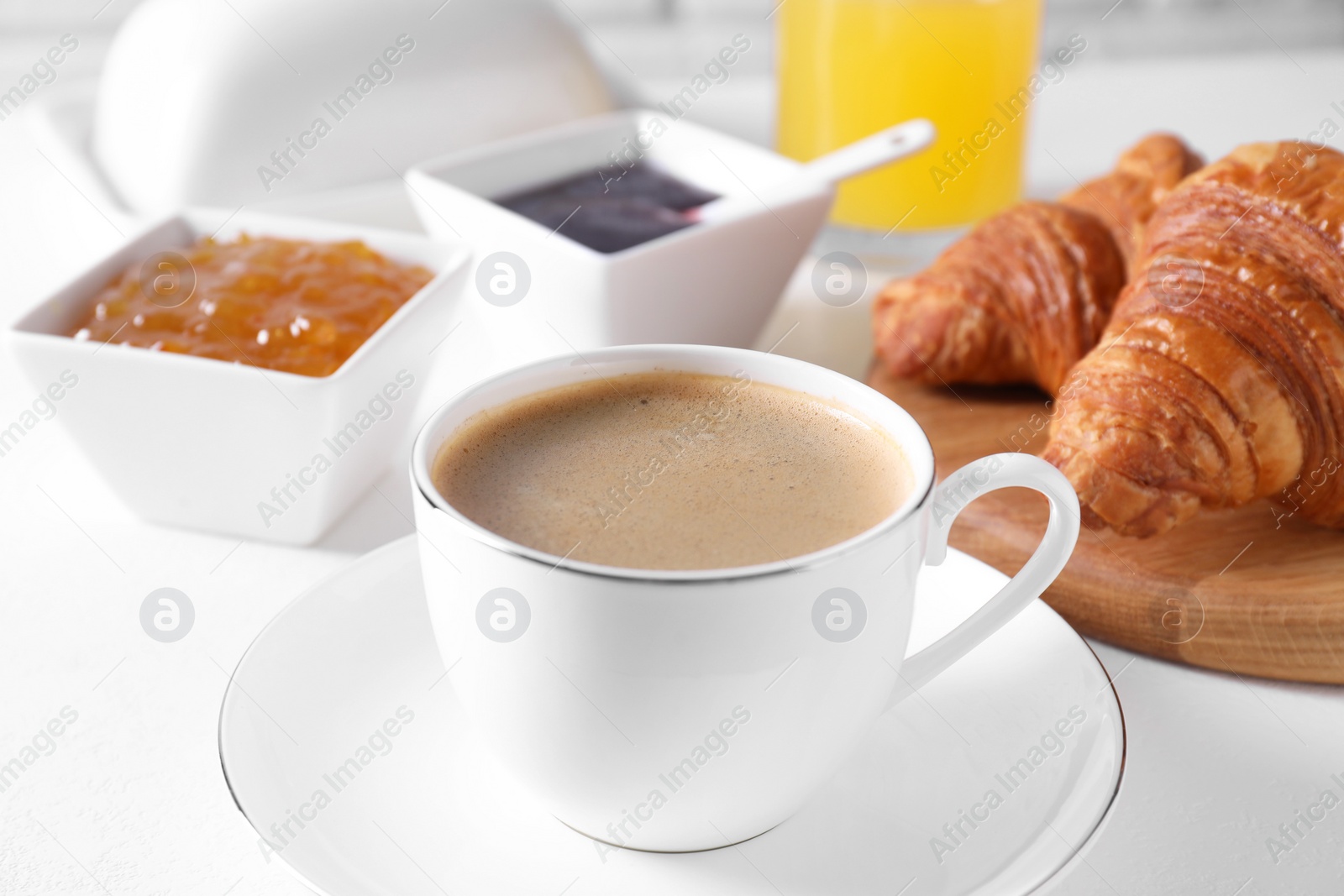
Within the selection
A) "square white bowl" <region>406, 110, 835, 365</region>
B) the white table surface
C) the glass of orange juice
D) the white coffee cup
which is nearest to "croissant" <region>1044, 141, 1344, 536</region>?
the white table surface

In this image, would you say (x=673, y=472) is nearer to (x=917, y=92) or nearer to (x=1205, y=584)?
(x=1205, y=584)

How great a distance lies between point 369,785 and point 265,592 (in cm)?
32

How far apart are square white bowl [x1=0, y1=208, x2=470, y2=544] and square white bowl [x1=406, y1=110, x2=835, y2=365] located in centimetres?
14

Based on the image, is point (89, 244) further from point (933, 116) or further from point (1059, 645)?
point (1059, 645)

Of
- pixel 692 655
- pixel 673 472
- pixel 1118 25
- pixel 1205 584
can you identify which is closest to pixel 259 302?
pixel 673 472

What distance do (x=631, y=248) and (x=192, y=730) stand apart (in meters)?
0.61

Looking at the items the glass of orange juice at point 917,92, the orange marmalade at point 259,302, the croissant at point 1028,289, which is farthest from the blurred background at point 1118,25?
the orange marmalade at point 259,302

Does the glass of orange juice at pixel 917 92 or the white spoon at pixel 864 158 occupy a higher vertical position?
the white spoon at pixel 864 158

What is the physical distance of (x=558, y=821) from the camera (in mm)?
712

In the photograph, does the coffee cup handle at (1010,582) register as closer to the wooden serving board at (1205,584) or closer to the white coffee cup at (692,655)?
the white coffee cup at (692,655)

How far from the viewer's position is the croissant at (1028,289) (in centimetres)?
118

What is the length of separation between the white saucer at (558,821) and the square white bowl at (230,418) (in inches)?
7.5

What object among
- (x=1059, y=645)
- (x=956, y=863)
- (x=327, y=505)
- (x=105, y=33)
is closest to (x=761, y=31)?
(x=105, y=33)

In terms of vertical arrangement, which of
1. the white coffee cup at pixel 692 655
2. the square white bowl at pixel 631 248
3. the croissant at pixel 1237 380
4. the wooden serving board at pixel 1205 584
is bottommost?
the wooden serving board at pixel 1205 584
